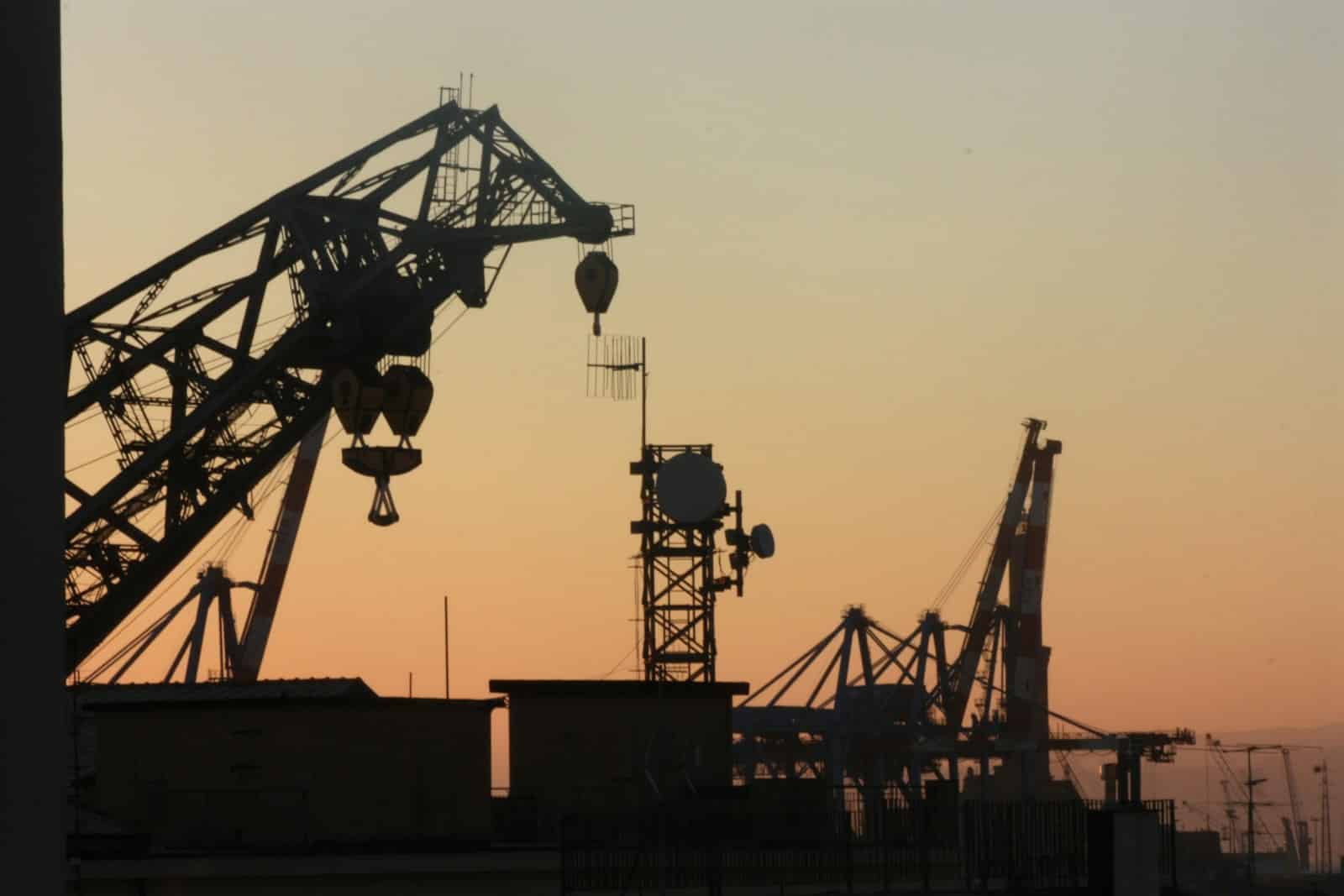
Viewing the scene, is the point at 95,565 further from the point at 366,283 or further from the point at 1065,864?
the point at 1065,864

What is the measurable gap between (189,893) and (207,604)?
102983 millimetres

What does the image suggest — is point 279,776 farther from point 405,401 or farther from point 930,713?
point 930,713

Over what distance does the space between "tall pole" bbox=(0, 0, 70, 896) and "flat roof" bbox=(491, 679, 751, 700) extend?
52000 millimetres

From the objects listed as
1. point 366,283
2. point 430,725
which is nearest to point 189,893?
point 430,725

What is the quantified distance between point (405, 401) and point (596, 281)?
322 inches

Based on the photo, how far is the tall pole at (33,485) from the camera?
7773 mm

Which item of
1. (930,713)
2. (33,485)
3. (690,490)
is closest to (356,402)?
(690,490)

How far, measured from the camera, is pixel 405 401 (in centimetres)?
5953

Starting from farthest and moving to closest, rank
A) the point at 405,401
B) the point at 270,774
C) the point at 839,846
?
the point at 405,401 < the point at 270,774 < the point at 839,846

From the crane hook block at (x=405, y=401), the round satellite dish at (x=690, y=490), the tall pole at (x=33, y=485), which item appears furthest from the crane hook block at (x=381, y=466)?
the tall pole at (x=33, y=485)

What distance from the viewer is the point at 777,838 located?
5212cm

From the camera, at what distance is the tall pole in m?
7.77

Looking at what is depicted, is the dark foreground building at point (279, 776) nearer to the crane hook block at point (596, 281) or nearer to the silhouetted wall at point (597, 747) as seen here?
the silhouetted wall at point (597, 747)

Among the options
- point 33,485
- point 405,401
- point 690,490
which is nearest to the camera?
point 33,485
